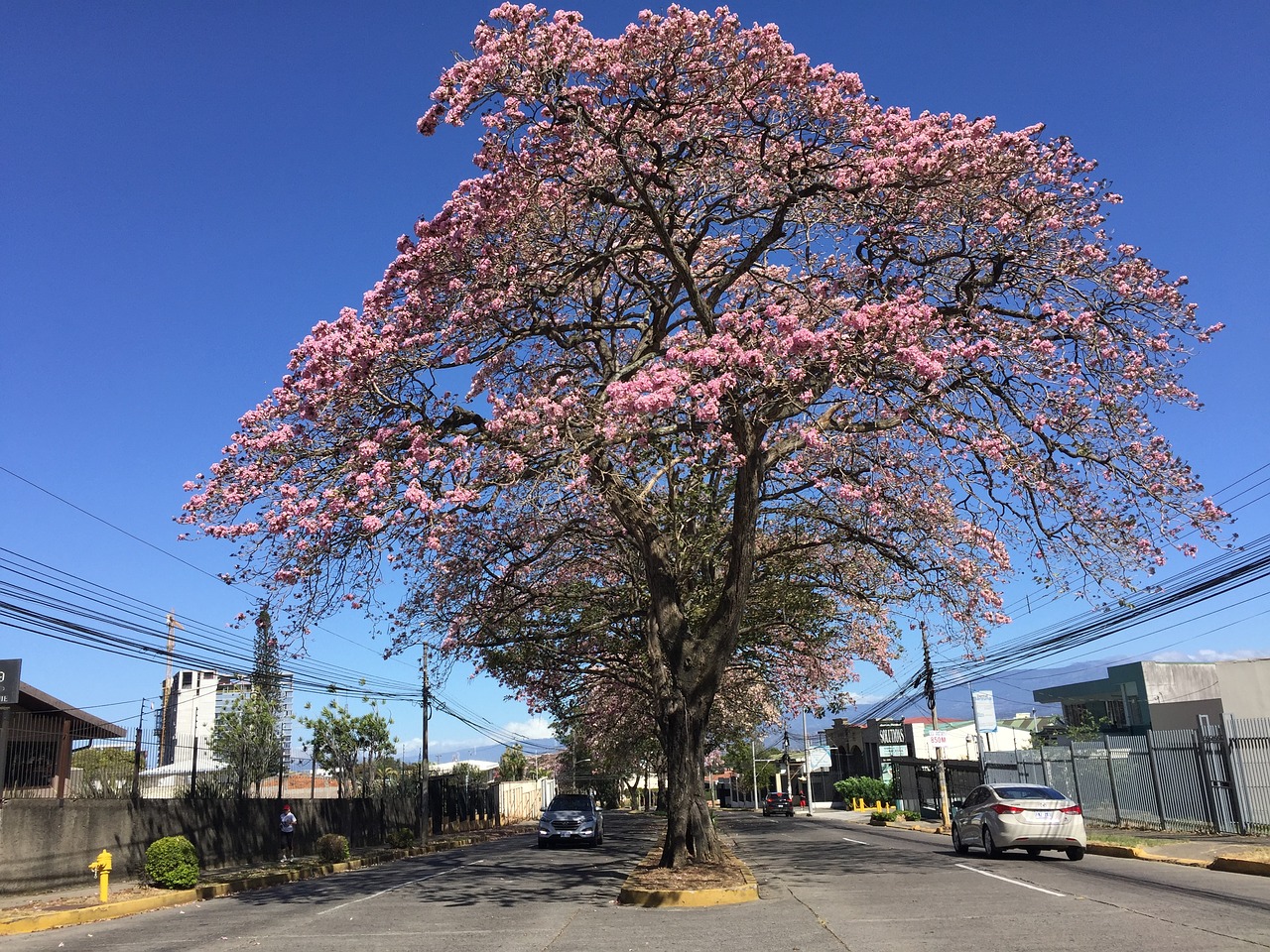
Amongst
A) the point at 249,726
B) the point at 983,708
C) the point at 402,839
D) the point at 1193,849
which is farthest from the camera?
the point at 249,726

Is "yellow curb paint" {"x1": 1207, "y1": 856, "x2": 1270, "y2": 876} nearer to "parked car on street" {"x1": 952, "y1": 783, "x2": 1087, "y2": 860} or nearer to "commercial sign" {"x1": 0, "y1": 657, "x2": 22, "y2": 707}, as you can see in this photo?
"parked car on street" {"x1": 952, "y1": 783, "x2": 1087, "y2": 860}

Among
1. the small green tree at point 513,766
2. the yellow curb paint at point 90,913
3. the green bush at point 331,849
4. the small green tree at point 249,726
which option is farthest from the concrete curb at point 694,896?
the small green tree at point 513,766

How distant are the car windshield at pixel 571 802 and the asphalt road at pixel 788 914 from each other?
12.5 meters

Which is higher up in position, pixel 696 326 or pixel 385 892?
pixel 696 326

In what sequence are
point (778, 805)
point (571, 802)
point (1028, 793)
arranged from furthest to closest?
point (778, 805) < point (571, 802) < point (1028, 793)

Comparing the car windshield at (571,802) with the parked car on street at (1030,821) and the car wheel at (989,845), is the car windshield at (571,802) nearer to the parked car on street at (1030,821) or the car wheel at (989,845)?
the car wheel at (989,845)

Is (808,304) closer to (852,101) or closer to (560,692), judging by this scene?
(852,101)

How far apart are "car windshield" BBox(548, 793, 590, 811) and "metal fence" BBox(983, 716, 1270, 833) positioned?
46.6 feet

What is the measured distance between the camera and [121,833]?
768 inches

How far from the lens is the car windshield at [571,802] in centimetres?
3045

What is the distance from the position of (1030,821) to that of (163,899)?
49.8 feet

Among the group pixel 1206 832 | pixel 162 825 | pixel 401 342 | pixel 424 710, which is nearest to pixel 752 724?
pixel 424 710

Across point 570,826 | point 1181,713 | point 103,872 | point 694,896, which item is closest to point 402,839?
point 570,826

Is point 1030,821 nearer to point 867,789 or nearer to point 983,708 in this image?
point 983,708
